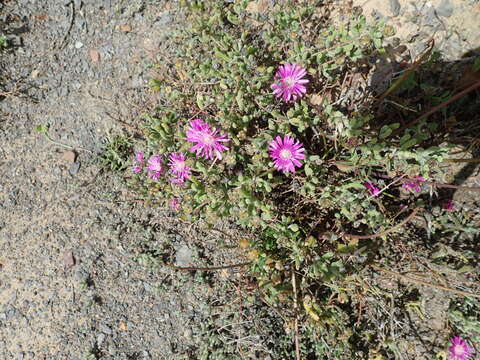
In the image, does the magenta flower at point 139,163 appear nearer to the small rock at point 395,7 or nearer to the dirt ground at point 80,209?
the dirt ground at point 80,209

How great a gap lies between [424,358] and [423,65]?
6.02ft

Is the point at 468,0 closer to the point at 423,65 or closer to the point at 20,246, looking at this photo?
the point at 423,65

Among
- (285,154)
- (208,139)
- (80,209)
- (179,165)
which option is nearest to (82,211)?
(80,209)

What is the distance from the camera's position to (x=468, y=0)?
2.46m

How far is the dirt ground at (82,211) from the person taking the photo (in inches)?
106

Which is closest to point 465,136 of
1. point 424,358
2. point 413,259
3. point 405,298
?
point 413,259

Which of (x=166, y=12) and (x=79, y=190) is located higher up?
(x=166, y=12)

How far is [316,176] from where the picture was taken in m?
2.28

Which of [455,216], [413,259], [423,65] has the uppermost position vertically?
[423,65]

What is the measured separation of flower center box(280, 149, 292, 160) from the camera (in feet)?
7.04

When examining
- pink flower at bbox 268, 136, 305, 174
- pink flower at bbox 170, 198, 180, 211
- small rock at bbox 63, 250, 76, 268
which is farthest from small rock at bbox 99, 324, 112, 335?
pink flower at bbox 268, 136, 305, 174

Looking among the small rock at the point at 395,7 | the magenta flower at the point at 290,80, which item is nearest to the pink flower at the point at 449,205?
the magenta flower at the point at 290,80

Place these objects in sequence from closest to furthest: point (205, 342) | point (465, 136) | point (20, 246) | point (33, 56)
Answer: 1. point (465, 136)
2. point (205, 342)
3. point (20, 246)
4. point (33, 56)

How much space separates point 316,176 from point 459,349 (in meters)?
1.32
